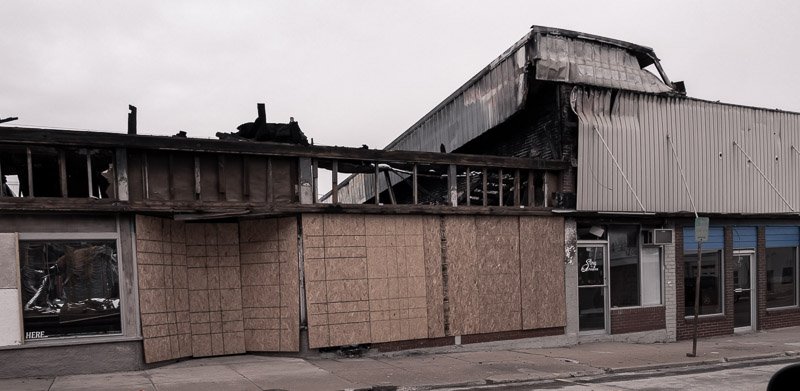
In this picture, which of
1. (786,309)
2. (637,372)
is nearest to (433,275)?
(637,372)

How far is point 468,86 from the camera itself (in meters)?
18.2

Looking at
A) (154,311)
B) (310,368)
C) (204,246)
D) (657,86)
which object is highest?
(657,86)

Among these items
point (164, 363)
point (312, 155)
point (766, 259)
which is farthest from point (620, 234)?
point (164, 363)

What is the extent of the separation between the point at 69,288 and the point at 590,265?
11.5 m

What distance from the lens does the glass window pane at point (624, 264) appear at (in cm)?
1502

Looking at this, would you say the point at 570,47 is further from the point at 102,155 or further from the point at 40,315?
the point at 40,315

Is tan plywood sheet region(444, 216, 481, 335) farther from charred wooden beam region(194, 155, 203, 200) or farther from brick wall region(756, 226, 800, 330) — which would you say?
brick wall region(756, 226, 800, 330)

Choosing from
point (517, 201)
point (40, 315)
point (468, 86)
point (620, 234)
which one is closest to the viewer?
point (40, 315)

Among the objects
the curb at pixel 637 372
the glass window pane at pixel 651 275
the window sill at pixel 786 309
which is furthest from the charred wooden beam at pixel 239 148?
the window sill at pixel 786 309

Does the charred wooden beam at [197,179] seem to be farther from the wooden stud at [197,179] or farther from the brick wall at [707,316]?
the brick wall at [707,316]

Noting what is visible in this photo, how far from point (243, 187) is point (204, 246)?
4.59ft

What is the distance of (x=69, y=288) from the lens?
1005 cm

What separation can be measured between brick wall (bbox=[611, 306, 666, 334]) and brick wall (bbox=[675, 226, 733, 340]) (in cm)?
67

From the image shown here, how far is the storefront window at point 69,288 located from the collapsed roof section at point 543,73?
27.6ft
